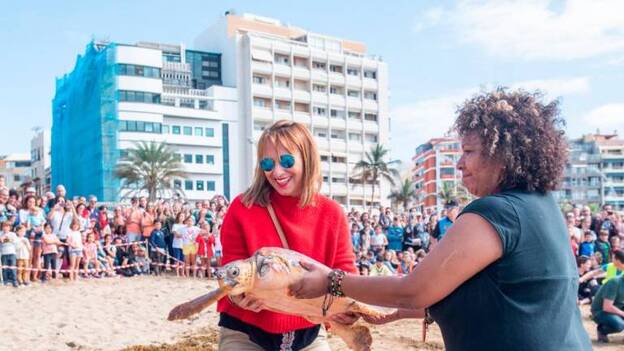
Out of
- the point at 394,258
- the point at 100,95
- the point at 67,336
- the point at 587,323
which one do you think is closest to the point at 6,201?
the point at 67,336

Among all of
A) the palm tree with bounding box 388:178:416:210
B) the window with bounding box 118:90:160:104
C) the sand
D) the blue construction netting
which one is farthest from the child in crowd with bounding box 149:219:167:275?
the palm tree with bounding box 388:178:416:210

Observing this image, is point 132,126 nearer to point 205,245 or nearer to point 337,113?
point 337,113

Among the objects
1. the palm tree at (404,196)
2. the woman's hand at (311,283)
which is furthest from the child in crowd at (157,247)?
the palm tree at (404,196)

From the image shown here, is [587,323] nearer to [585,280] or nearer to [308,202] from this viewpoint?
[585,280]

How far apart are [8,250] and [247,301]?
40.5 feet

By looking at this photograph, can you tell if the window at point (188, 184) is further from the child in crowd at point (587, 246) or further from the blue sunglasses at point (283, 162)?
the blue sunglasses at point (283, 162)

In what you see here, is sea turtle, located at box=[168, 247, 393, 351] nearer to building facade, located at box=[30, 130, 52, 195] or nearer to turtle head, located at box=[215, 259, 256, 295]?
turtle head, located at box=[215, 259, 256, 295]

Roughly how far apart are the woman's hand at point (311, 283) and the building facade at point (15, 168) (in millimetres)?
115472

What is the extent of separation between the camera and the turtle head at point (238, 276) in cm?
296

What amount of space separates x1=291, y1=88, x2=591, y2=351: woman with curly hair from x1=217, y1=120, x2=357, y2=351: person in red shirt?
99 cm

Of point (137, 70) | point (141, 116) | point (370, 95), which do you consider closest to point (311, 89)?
point (370, 95)

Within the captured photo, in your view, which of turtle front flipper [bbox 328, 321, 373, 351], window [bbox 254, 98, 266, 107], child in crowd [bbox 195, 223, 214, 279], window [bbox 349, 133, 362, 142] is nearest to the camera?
turtle front flipper [bbox 328, 321, 373, 351]

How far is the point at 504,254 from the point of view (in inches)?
85.7

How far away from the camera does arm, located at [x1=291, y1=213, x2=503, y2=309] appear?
2160 mm
